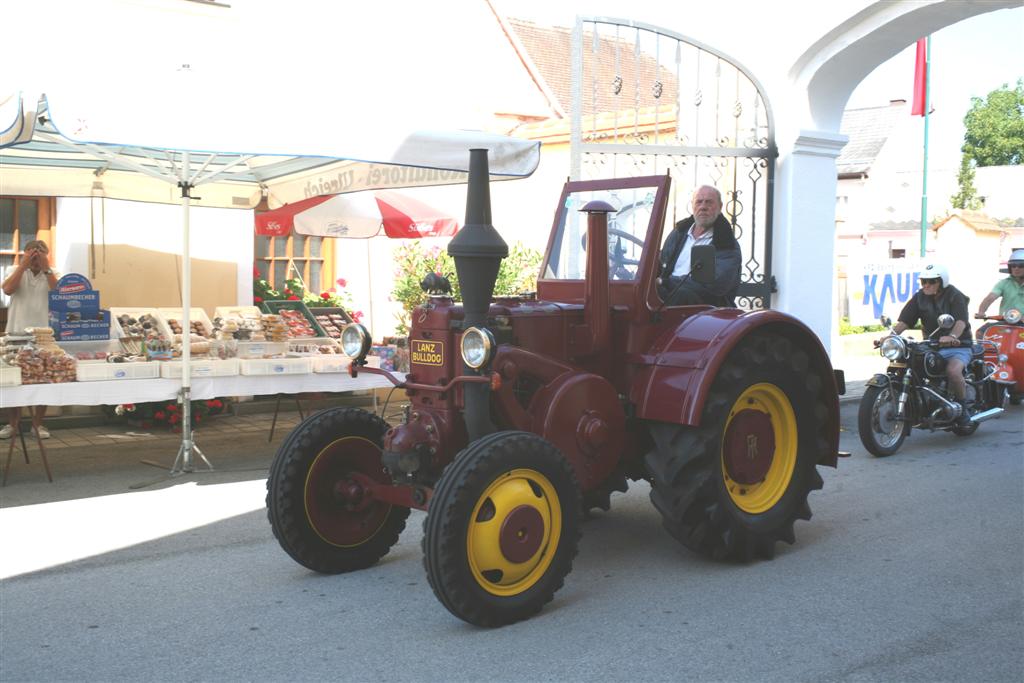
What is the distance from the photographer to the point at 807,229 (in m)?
10.1

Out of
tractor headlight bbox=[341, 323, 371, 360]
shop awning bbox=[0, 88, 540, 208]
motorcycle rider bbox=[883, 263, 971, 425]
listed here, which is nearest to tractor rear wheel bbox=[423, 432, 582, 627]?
tractor headlight bbox=[341, 323, 371, 360]

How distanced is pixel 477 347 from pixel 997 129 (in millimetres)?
58359

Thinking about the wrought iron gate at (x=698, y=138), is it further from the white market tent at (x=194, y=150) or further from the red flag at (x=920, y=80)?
the red flag at (x=920, y=80)

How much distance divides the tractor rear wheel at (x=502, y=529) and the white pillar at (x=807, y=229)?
6136mm

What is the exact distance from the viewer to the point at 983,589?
4988 millimetres

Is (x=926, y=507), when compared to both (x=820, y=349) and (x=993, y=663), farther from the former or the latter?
(x=993, y=663)

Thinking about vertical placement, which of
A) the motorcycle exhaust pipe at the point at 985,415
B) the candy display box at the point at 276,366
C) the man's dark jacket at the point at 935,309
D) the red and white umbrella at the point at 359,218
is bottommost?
the motorcycle exhaust pipe at the point at 985,415

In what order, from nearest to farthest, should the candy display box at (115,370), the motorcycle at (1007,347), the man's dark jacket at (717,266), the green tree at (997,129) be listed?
the man's dark jacket at (717,266) < the candy display box at (115,370) < the motorcycle at (1007,347) < the green tree at (997,129)

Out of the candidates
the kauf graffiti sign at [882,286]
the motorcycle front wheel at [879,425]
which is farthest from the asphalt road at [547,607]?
the kauf graffiti sign at [882,286]

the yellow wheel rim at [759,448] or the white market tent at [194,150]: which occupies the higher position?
the white market tent at [194,150]

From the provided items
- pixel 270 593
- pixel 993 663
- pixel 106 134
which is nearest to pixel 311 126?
pixel 106 134

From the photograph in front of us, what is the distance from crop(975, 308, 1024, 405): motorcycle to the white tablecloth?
21.2 feet

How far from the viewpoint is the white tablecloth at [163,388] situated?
706 centimetres

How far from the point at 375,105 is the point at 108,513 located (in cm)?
319
